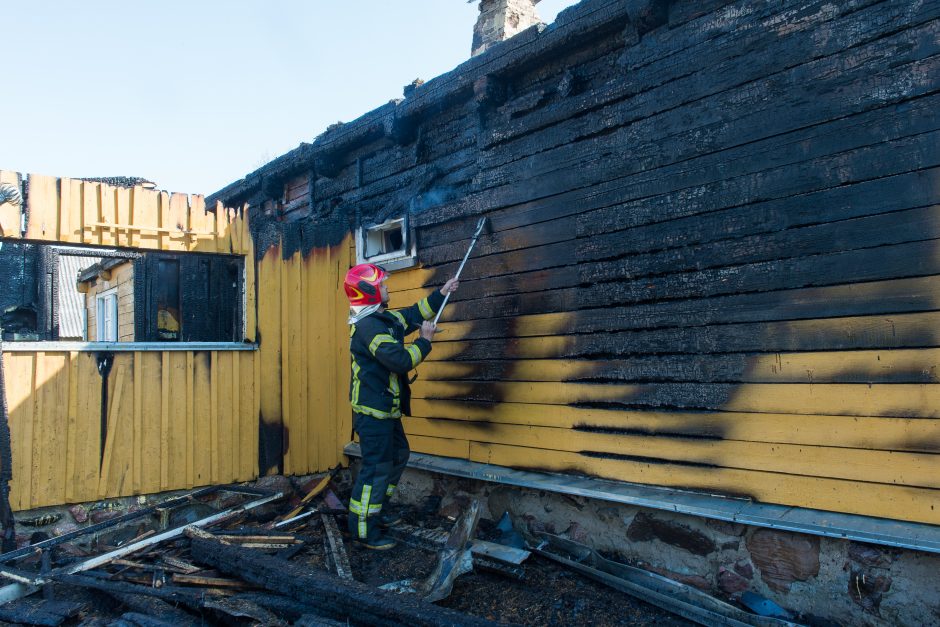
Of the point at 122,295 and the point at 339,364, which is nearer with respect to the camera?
the point at 339,364

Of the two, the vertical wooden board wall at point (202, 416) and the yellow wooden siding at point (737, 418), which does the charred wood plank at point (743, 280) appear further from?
the vertical wooden board wall at point (202, 416)

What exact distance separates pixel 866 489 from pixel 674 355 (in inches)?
51.1

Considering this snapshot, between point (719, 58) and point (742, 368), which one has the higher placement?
point (719, 58)

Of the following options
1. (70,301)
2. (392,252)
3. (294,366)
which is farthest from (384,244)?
(70,301)

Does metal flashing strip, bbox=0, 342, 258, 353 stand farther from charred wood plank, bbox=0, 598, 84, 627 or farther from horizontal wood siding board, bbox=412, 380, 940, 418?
horizontal wood siding board, bbox=412, 380, 940, 418

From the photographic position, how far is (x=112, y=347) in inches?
205

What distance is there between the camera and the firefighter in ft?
15.8

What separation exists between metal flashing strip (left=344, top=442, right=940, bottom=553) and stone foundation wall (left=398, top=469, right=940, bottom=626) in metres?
0.15

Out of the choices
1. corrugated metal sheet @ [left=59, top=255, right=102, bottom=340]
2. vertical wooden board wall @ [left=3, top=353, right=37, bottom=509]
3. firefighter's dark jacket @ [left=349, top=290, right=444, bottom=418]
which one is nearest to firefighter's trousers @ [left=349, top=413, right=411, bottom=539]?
firefighter's dark jacket @ [left=349, top=290, right=444, bottom=418]

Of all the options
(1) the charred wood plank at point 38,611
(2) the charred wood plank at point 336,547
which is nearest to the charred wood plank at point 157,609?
(1) the charred wood plank at point 38,611

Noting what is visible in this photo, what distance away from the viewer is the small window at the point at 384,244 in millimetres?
6143

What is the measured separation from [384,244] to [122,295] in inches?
338

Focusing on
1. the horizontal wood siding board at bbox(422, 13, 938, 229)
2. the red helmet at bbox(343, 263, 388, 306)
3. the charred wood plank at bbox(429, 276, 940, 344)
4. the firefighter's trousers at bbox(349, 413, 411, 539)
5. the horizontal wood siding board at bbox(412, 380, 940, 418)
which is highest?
the horizontal wood siding board at bbox(422, 13, 938, 229)

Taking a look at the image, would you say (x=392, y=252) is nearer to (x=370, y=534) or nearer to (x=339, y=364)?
(x=339, y=364)
